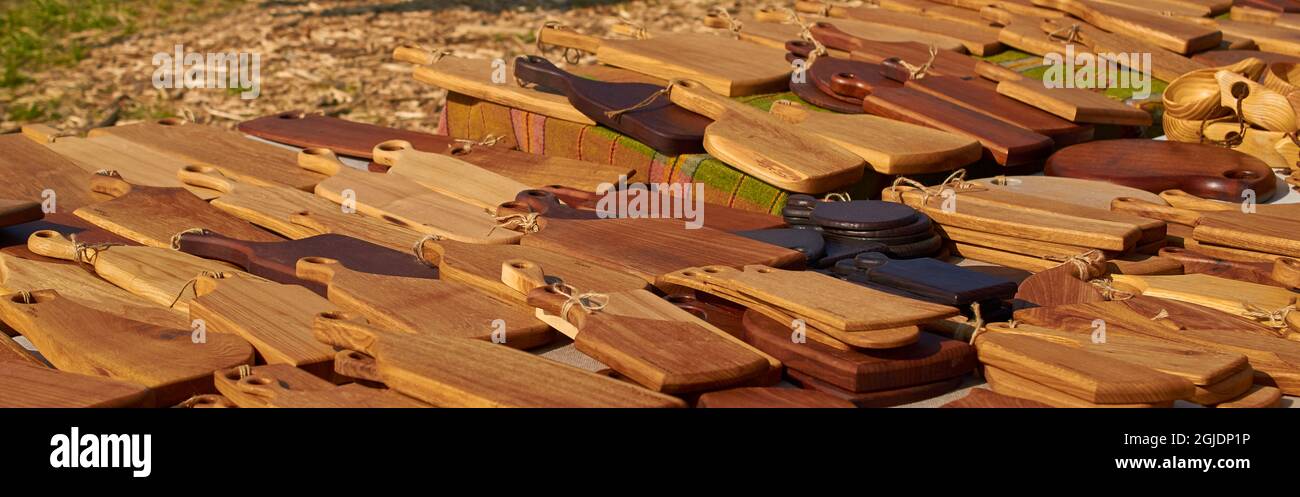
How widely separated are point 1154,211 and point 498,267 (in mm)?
1492

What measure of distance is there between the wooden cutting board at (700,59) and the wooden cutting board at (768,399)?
1.82 m

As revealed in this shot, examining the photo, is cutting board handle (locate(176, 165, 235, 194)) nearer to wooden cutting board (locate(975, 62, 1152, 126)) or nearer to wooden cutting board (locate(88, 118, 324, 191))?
wooden cutting board (locate(88, 118, 324, 191))

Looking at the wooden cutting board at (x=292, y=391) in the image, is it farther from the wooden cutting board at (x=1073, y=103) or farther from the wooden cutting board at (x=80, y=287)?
the wooden cutting board at (x=1073, y=103)

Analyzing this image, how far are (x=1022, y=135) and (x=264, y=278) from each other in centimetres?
Answer: 193

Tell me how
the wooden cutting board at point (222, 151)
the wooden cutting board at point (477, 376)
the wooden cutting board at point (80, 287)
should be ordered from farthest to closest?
the wooden cutting board at point (222, 151), the wooden cutting board at point (80, 287), the wooden cutting board at point (477, 376)

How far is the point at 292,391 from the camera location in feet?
6.81

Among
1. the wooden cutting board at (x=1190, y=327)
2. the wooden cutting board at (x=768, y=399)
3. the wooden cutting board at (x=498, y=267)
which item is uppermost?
the wooden cutting board at (x=1190, y=327)

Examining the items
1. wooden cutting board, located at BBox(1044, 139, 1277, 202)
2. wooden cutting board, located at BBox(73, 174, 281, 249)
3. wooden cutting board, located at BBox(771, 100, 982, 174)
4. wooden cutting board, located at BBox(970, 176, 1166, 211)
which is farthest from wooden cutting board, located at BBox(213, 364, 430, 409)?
wooden cutting board, located at BBox(1044, 139, 1277, 202)

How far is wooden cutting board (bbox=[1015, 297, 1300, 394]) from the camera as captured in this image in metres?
2.25

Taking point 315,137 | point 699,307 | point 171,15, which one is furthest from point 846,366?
point 171,15

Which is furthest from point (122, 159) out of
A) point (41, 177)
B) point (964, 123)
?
point (964, 123)

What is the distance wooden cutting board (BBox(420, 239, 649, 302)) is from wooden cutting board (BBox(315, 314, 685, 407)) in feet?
1.12

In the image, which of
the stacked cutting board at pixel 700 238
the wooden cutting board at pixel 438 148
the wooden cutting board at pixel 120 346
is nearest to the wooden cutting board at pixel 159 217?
the stacked cutting board at pixel 700 238

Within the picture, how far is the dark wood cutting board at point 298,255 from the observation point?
106 inches
